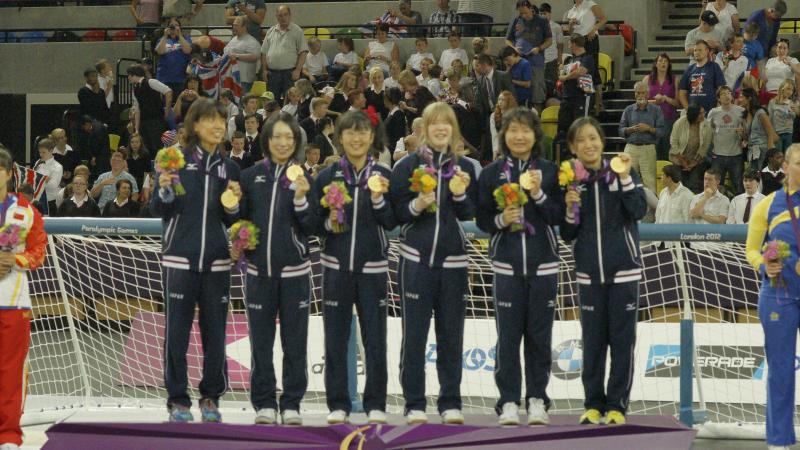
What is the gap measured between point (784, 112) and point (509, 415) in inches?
398

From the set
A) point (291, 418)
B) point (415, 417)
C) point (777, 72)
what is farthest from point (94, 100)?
point (415, 417)

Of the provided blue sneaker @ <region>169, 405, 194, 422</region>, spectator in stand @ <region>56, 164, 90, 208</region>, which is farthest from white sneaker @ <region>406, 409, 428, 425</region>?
spectator in stand @ <region>56, 164, 90, 208</region>

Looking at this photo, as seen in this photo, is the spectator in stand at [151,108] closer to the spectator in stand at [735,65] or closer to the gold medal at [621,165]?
the spectator in stand at [735,65]

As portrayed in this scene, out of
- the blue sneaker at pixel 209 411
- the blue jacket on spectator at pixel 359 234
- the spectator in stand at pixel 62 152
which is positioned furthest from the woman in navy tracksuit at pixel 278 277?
the spectator in stand at pixel 62 152

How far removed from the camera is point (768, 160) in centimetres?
1578

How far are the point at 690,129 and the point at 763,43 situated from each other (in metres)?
2.91

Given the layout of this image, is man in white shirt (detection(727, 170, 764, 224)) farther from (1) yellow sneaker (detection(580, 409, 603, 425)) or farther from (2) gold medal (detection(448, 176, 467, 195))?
(2) gold medal (detection(448, 176, 467, 195))

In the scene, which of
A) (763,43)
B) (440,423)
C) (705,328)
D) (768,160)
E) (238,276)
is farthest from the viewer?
(763,43)

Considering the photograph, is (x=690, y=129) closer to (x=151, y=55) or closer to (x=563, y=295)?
(x=563, y=295)

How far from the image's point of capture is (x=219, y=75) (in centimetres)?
2020

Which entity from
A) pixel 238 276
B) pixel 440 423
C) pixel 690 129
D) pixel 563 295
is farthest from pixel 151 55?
pixel 440 423

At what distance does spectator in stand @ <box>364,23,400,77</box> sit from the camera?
20.1 metres

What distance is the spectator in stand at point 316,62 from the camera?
2038cm

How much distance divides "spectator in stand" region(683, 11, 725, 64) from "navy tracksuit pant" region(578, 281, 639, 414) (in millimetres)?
11224
